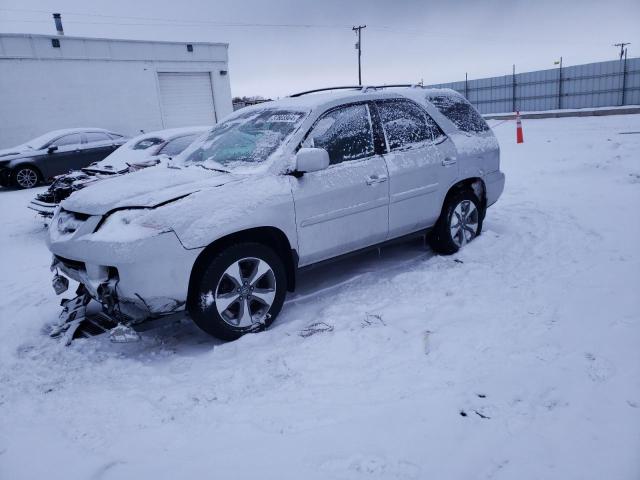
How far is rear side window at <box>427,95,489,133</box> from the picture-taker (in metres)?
5.00

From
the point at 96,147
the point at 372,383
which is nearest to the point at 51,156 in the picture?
the point at 96,147

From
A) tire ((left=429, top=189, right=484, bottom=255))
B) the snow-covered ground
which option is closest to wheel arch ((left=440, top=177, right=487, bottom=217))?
tire ((left=429, top=189, right=484, bottom=255))

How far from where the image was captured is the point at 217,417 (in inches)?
105

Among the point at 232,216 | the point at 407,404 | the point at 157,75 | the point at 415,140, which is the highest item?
the point at 157,75

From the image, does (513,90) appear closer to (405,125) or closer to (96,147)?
(96,147)

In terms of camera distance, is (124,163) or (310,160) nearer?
(310,160)

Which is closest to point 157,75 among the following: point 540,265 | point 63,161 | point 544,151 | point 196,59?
point 196,59

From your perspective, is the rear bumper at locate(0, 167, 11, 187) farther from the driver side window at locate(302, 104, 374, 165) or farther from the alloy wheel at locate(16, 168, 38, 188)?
the driver side window at locate(302, 104, 374, 165)

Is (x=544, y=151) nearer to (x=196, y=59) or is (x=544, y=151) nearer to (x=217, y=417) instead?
(x=217, y=417)

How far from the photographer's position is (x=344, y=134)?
408 cm

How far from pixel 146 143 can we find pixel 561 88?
83.1ft

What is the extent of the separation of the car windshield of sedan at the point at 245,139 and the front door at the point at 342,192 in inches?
10.6

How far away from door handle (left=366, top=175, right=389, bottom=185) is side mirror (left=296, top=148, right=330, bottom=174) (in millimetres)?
665

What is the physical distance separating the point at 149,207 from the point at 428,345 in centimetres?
218
